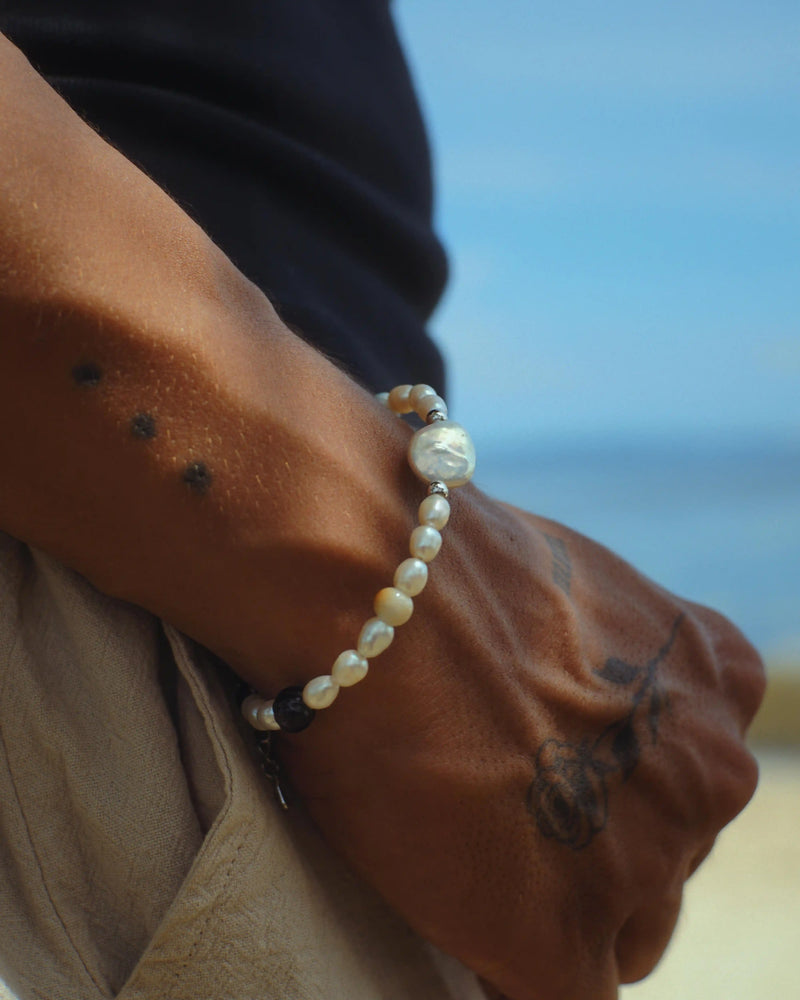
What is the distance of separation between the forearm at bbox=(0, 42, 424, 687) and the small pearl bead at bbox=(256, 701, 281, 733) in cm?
2

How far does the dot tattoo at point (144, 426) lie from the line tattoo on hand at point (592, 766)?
1.38 ft

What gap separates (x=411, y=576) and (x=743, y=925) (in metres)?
2.21

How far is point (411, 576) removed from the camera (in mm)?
754

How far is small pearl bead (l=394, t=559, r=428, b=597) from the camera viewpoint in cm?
75

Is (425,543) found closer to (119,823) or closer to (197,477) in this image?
(197,477)

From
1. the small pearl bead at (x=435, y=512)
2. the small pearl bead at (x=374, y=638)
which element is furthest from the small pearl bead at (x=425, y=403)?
the small pearl bead at (x=374, y=638)

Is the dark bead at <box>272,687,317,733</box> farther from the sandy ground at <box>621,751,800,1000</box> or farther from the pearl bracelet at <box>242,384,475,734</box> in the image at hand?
the sandy ground at <box>621,751,800,1000</box>

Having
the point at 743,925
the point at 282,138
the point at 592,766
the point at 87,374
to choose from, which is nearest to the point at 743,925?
the point at 743,925

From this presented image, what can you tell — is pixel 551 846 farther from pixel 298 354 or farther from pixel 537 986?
pixel 298 354

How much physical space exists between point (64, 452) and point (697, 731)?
25.9 inches

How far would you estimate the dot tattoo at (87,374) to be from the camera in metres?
0.65

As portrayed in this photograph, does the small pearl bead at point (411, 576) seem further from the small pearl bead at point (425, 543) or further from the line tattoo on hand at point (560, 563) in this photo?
the line tattoo on hand at point (560, 563)

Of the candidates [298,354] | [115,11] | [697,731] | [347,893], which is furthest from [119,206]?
[697,731]

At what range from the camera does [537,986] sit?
87 cm
